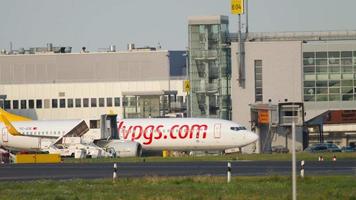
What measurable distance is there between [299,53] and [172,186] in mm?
63816

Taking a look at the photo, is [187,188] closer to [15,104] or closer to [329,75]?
[329,75]

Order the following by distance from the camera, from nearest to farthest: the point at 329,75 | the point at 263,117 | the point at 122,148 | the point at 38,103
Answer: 1. the point at 122,148
2. the point at 263,117
3. the point at 329,75
4. the point at 38,103

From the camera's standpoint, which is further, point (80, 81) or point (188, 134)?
point (80, 81)

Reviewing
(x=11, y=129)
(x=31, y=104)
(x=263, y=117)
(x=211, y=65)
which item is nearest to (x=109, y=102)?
(x=31, y=104)

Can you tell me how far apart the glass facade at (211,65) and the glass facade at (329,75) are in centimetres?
1003

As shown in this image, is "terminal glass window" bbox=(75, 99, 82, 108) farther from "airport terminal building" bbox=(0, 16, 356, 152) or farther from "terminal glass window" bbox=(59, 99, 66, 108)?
"airport terminal building" bbox=(0, 16, 356, 152)

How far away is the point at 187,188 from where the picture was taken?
147 ft

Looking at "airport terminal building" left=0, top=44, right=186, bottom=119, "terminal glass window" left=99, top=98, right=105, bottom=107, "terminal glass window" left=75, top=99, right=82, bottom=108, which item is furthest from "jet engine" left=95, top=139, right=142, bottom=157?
"terminal glass window" left=99, top=98, right=105, bottom=107

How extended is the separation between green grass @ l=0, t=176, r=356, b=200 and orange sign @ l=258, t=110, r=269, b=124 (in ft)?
175

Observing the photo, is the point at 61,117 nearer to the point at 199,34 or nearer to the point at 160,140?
the point at 199,34

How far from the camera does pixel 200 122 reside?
96.6 metres

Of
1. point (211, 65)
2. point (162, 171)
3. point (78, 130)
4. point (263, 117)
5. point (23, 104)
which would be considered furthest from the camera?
point (23, 104)

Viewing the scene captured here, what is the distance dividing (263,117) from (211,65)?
14.9m

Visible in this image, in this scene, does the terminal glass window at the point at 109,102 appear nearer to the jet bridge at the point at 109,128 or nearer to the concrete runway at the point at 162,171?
the jet bridge at the point at 109,128
